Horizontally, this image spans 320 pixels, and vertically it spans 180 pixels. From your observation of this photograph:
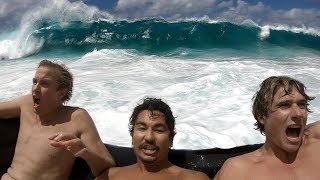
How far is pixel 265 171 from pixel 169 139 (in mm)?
520

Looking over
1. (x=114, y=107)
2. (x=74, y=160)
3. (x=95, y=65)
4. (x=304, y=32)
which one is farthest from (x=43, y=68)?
(x=304, y=32)

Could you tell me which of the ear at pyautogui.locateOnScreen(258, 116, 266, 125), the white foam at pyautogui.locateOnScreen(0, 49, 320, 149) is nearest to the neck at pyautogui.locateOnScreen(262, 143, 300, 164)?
the ear at pyautogui.locateOnScreen(258, 116, 266, 125)

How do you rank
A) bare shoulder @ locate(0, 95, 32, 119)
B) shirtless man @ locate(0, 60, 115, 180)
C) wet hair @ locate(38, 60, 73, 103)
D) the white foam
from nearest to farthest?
shirtless man @ locate(0, 60, 115, 180) → wet hair @ locate(38, 60, 73, 103) → bare shoulder @ locate(0, 95, 32, 119) → the white foam

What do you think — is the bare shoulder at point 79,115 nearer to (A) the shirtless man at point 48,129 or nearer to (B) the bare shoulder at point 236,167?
(A) the shirtless man at point 48,129

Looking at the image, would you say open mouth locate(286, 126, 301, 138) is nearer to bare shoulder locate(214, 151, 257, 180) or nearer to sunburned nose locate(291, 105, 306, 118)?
sunburned nose locate(291, 105, 306, 118)

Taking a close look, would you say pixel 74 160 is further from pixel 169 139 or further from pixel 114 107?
pixel 114 107

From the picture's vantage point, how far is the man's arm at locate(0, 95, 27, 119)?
2.99 m

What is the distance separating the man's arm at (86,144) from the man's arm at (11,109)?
43 cm

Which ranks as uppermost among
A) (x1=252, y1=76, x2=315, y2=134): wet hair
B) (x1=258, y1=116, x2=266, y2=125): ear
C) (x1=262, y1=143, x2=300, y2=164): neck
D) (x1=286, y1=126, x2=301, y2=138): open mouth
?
(x1=252, y1=76, x2=315, y2=134): wet hair

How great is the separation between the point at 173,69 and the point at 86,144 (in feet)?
27.6

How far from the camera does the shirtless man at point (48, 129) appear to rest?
277 cm

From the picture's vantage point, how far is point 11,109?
3.00 meters

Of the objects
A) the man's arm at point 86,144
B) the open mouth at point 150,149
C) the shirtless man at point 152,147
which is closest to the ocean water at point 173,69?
the man's arm at point 86,144

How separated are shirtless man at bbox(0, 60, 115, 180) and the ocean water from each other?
225cm
